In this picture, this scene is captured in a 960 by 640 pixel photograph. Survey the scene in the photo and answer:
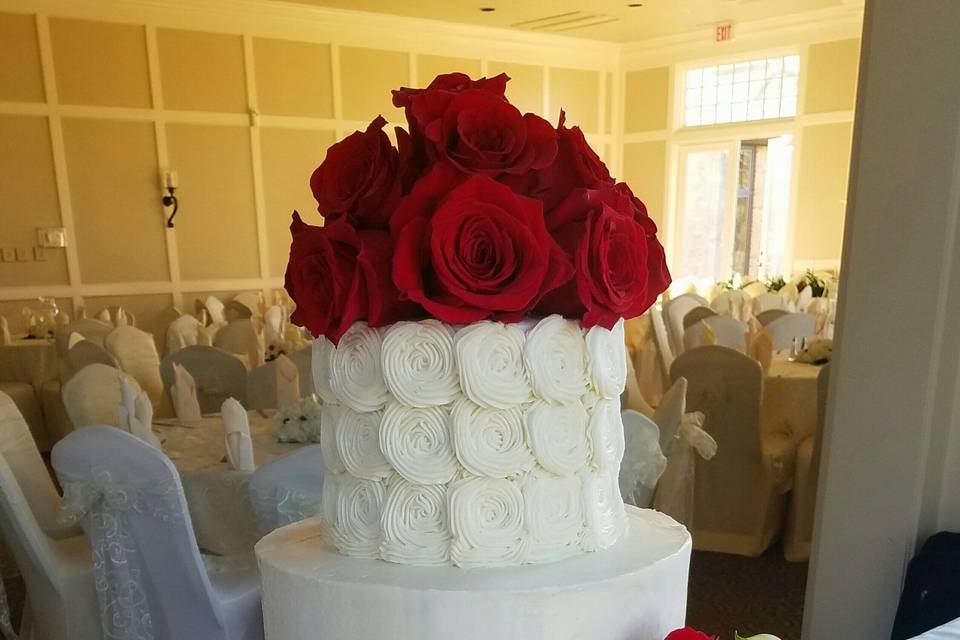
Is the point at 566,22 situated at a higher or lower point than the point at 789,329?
higher

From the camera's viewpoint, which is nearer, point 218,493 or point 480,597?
point 480,597

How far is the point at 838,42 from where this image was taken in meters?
6.83

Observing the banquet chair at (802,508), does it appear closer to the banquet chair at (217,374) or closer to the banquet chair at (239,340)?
the banquet chair at (217,374)

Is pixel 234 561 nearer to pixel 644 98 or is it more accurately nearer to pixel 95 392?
pixel 95 392

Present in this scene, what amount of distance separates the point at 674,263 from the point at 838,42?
9.80 feet

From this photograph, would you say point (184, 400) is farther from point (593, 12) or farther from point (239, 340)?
point (593, 12)

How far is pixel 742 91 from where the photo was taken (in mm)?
7660

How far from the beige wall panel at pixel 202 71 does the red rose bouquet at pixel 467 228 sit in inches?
249

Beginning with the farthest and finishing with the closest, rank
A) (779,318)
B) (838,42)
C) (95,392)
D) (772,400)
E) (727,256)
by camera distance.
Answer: (727,256) → (838,42) → (779,318) → (772,400) → (95,392)

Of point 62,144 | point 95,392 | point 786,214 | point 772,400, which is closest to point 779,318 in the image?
point 772,400

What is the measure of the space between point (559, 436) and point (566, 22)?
→ 731 centimetres

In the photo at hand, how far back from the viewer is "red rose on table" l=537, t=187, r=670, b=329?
0.73m

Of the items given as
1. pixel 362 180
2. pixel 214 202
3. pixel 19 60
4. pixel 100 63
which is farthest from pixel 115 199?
pixel 362 180

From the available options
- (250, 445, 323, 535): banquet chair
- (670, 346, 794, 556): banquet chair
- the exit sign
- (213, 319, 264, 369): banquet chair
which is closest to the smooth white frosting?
(250, 445, 323, 535): banquet chair
